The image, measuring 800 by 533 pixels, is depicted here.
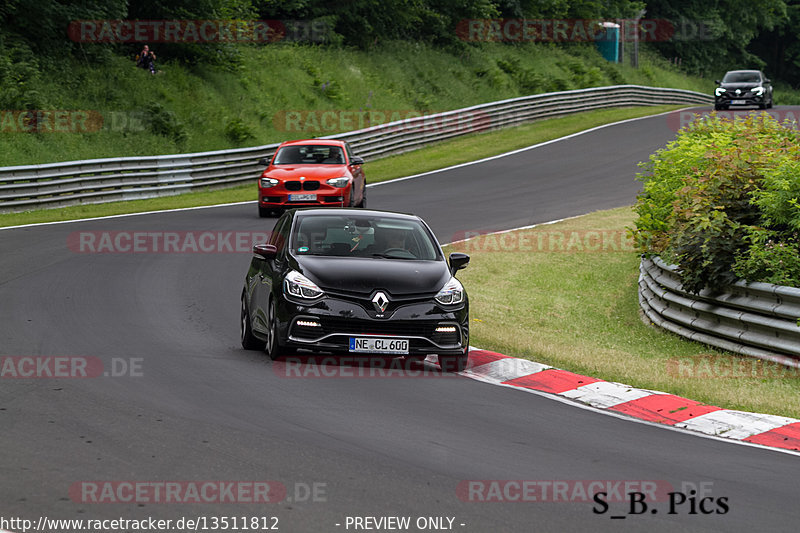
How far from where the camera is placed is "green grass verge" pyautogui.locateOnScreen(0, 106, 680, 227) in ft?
84.5

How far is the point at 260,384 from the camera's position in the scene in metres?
9.82

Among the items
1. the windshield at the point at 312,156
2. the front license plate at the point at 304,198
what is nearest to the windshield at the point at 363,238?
the front license plate at the point at 304,198

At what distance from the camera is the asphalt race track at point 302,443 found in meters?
6.33

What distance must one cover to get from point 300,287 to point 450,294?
1.46 meters

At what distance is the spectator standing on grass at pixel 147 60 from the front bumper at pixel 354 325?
28.8 meters

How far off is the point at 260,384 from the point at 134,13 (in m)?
30.8

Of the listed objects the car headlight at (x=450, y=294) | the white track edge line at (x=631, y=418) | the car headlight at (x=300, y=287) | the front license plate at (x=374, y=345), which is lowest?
the white track edge line at (x=631, y=418)

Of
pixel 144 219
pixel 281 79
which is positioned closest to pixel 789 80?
pixel 281 79

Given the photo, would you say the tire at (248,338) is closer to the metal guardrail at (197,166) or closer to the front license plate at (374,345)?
the front license plate at (374,345)

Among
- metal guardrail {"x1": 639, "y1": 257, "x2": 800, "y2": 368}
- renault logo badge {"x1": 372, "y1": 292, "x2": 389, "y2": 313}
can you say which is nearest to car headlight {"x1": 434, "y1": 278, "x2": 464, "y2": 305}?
renault logo badge {"x1": 372, "y1": 292, "x2": 389, "y2": 313}

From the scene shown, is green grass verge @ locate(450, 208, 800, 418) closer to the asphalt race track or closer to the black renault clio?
the black renault clio

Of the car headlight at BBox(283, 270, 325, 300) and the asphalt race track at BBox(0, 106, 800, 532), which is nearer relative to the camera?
the asphalt race track at BBox(0, 106, 800, 532)

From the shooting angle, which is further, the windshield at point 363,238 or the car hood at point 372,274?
the windshield at point 363,238

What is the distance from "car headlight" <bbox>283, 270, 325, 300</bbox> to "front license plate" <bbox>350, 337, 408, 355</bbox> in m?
0.59
